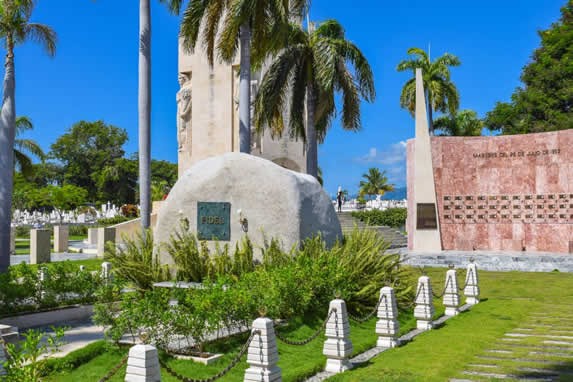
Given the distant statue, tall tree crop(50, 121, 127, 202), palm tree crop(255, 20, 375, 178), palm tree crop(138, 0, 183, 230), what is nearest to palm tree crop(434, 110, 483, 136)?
the distant statue

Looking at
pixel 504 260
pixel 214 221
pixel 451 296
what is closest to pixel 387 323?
pixel 451 296

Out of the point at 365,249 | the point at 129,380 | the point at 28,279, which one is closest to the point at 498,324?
the point at 365,249

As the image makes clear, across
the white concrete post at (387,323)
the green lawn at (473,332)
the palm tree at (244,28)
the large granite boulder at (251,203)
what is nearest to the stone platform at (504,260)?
the green lawn at (473,332)

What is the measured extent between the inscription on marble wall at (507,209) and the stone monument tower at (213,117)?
11639 mm

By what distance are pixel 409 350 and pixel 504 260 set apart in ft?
37.6

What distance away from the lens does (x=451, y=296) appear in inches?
439

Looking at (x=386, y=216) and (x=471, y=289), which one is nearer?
(x=471, y=289)

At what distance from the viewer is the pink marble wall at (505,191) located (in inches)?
793

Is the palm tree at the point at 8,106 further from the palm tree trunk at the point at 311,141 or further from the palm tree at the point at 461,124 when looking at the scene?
the palm tree at the point at 461,124

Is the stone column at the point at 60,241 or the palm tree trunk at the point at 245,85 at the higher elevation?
the palm tree trunk at the point at 245,85

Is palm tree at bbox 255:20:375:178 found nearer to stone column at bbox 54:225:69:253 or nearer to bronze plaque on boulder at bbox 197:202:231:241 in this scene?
bronze plaque on boulder at bbox 197:202:231:241

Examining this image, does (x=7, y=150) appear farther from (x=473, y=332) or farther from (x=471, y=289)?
(x=473, y=332)

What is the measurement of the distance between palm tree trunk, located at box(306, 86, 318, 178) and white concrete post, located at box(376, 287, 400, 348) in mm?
11706

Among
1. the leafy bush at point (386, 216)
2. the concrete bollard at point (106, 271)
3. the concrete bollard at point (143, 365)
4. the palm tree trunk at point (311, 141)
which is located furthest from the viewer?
the leafy bush at point (386, 216)
